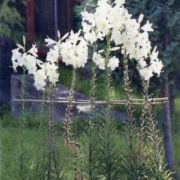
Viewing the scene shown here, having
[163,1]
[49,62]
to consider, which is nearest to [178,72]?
[163,1]

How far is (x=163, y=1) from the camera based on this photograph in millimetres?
7168

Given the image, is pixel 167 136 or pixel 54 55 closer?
pixel 54 55

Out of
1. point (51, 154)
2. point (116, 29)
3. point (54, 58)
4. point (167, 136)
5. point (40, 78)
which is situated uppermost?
point (116, 29)

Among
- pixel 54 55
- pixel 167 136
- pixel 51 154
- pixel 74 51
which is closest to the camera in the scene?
pixel 74 51

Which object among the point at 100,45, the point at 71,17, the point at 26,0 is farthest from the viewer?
the point at 71,17

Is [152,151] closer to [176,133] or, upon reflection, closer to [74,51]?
[74,51]

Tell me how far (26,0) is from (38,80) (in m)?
6.22

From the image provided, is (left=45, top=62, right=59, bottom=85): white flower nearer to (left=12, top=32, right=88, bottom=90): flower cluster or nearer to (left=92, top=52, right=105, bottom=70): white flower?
(left=12, top=32, right=88, bottom=90): flower cluster

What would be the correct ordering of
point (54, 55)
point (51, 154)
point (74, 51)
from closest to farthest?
point (74, 51), point (54, 55), point (51, 154)

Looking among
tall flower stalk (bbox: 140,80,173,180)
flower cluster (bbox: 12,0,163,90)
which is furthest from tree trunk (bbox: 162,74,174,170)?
flower cluster (bbox: 12,0,163,90)

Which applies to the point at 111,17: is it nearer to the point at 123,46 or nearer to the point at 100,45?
the point at 123,46

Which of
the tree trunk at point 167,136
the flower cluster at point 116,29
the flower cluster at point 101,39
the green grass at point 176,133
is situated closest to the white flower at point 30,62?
the flower cluster at point 101,39

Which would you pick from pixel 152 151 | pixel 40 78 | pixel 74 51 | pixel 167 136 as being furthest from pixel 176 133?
pixel 74 51

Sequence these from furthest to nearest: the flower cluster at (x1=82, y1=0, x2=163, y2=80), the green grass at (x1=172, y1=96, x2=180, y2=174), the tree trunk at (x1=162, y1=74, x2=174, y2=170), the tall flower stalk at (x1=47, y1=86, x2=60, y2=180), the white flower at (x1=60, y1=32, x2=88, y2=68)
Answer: the green grass at (x1=172, y1=96, x2=180, y2=174), the tree trunk at (x1=162, y1=74, x2=174, y2=170), the tall flower stalk at (x1=47, y1=86, x2=60, y2=180), the white flower at (x1=60, y1=32, x2=88, y2=68), the flower cluster at (x1=82, y1=0, x2=163, y2=80)
